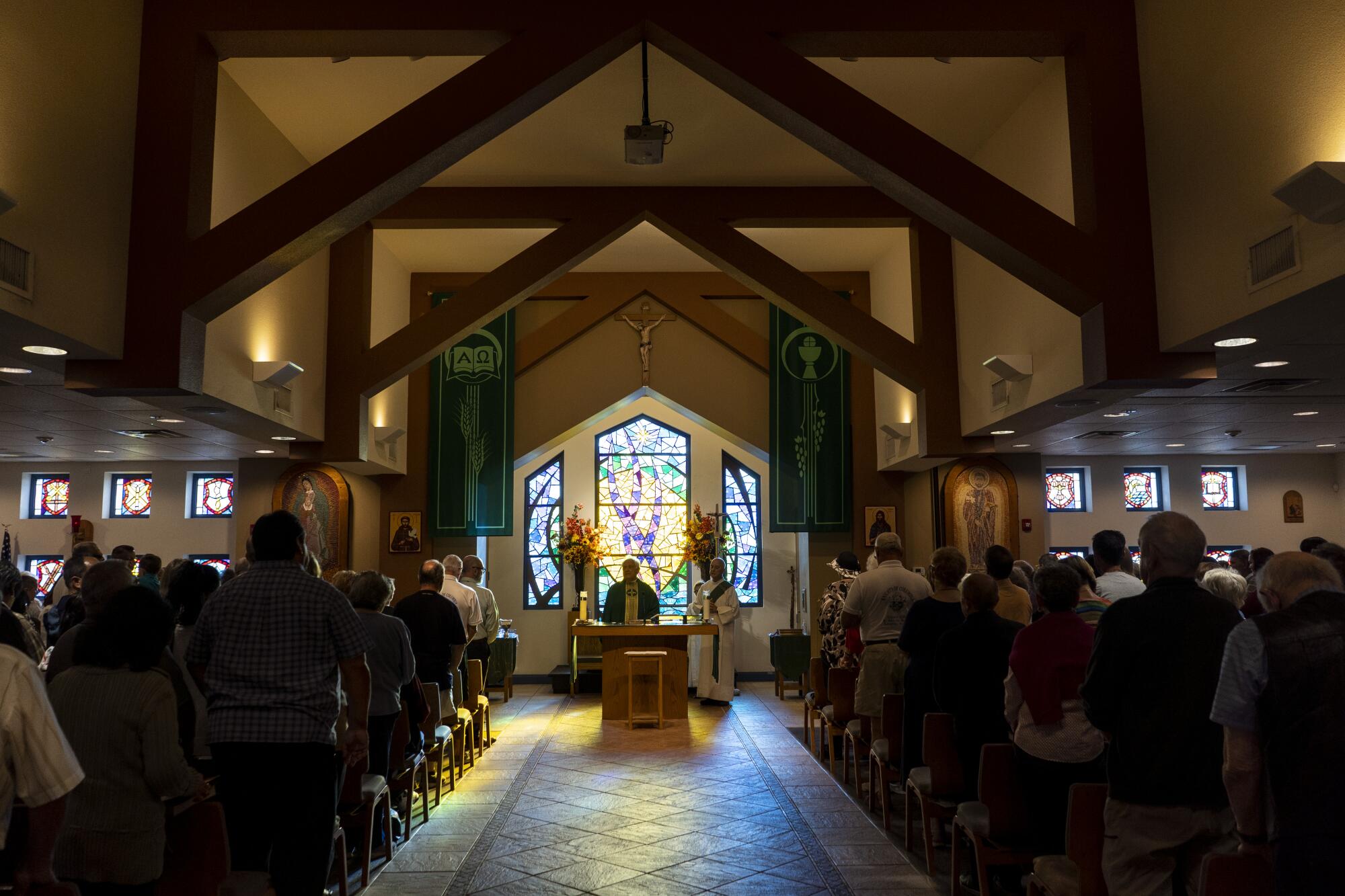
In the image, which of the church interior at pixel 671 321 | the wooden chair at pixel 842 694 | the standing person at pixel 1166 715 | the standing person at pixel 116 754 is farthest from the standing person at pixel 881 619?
the standing person at pixel 116 754

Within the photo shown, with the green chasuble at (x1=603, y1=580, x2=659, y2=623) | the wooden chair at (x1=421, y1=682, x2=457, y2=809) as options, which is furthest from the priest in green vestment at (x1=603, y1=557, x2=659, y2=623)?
the wooden chair at (x1=421, y1=682, x2=457, y2=809)

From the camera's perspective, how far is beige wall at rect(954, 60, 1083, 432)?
6.89 m

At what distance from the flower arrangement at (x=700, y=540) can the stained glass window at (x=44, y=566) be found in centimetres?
832

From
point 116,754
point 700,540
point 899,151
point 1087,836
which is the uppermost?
point 899,151

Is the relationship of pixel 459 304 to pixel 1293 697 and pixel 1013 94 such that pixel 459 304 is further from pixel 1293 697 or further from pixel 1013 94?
pixel 1293 697

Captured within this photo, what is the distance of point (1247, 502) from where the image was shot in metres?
13.4

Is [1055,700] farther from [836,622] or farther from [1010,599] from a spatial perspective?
[836,622]

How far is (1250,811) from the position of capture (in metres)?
2.58

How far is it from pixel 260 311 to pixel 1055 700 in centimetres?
659

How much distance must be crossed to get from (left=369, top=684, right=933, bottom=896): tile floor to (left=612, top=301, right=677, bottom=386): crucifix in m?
4.59

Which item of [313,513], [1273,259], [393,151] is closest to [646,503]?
[313,513]

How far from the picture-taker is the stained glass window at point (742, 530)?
14.2 metres

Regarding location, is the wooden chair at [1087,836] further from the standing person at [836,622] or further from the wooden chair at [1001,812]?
the standing person at [836,622]

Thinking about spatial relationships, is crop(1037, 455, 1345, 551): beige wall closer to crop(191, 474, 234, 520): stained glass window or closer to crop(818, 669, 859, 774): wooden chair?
crop(818, 669, 859, 774): wooden chair
